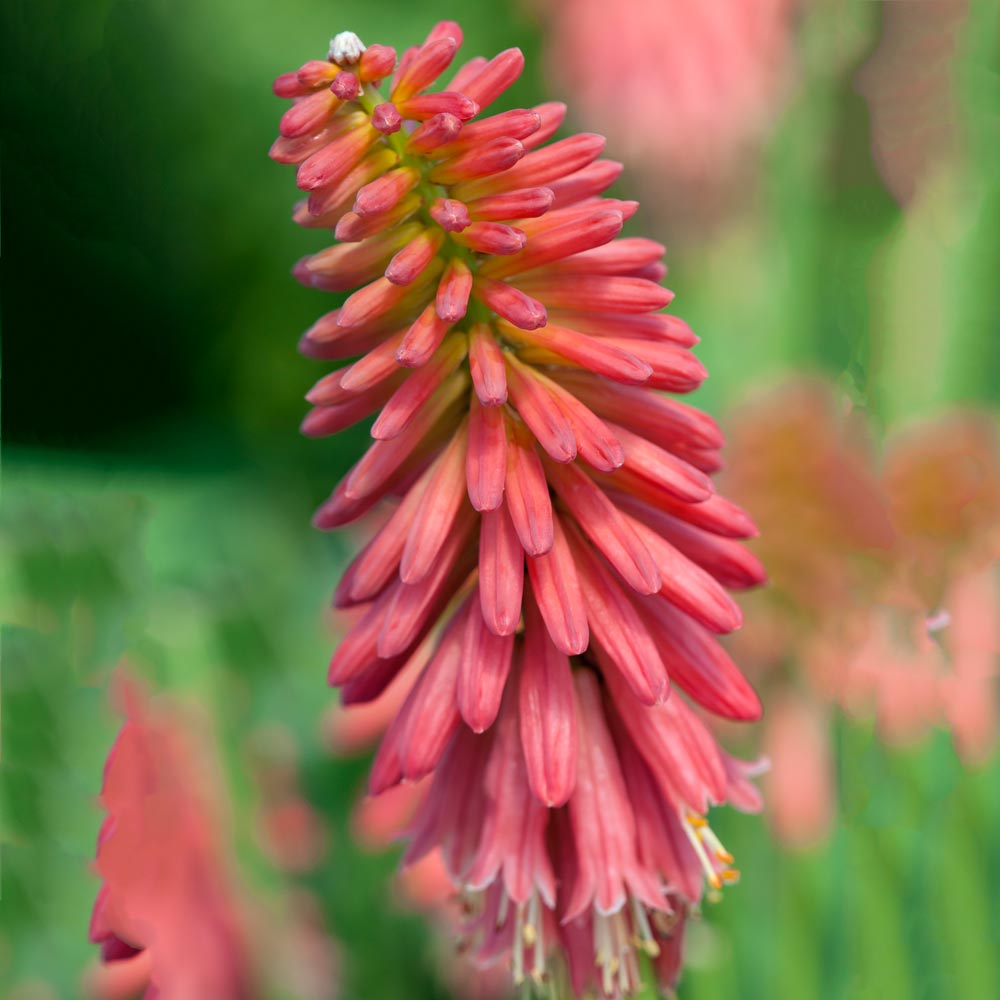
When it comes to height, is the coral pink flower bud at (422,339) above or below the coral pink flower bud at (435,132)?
below

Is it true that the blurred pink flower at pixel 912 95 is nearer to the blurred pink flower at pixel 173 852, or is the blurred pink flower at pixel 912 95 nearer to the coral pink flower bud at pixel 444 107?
the blurred pink flower at pixel 173 852

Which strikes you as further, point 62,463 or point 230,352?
point 230,352

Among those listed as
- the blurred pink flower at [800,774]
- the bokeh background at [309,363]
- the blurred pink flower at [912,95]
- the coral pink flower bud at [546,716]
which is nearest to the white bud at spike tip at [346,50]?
the coral pink flower bud at [546,716]

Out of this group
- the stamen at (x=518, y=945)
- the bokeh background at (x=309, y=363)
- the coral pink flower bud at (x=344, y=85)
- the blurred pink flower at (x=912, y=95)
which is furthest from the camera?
the blurred pink flower at (x=912, y=95)

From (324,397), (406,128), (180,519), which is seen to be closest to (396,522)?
(324,397)

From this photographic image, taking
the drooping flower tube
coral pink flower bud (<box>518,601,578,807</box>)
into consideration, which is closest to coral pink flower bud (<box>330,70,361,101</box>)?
the drooping flower tube

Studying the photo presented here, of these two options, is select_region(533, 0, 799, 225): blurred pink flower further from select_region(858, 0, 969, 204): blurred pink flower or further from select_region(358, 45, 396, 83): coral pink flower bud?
select_region(358, 45, 396, 83): coral pink flower bud

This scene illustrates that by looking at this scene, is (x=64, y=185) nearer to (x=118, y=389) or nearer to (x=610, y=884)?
(x=118, y=389)
